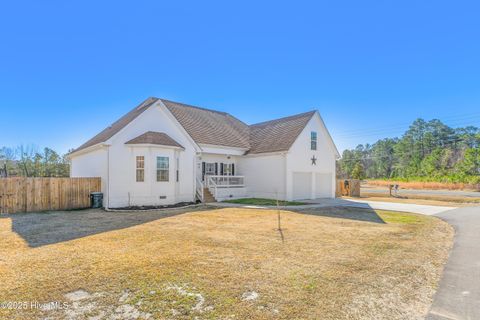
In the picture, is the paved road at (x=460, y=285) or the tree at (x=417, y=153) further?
the tree at (x=417, y=153)

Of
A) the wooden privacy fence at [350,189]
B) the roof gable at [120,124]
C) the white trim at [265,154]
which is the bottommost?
the wooden privacy fence at [350,189]

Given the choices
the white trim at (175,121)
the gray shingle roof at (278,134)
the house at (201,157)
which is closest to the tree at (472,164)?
the house at (201,157)

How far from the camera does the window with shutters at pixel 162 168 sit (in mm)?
17239

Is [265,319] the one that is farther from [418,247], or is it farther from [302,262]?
[418,247]

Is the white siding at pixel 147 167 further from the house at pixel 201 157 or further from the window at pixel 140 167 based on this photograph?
the window at pixel 140 167

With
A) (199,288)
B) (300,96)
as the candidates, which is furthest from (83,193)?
(300,96)

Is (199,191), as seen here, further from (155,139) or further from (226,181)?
(155,139)

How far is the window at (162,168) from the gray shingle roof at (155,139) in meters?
1.04

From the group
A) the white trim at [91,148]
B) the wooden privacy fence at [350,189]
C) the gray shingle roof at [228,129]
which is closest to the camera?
the white trim at [91,148]

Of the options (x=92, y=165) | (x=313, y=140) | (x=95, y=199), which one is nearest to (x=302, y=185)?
(x=313, y=140)

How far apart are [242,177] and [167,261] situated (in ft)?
57.0

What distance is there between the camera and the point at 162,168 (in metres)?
17.4

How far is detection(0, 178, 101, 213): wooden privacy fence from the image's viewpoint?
1417cm

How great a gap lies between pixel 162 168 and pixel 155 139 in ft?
6.29
